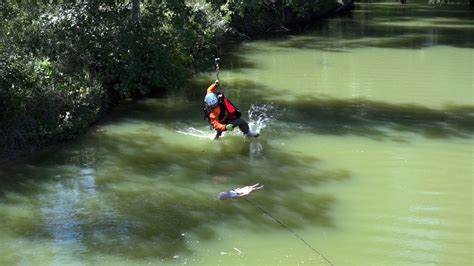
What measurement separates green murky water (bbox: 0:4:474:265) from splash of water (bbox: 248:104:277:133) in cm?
7

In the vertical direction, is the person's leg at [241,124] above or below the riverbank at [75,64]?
below

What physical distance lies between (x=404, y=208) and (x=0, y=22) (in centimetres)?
1008

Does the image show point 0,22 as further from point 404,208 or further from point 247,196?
point 404,208

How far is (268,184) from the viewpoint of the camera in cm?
984

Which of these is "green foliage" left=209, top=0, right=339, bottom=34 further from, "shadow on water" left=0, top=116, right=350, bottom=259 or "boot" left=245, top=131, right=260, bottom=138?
"shadow on water" left=0, top=116, right=350, bottom=259

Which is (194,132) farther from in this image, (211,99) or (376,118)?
(376,118)

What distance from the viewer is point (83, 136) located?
492 inches

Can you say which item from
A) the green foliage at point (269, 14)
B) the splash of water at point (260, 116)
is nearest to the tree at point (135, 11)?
the splash of water at point (260, 116)

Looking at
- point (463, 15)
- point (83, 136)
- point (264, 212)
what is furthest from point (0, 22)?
point (463, 15)

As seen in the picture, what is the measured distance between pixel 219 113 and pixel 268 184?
2.16 metres

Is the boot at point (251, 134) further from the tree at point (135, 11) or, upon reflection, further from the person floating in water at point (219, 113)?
the tree at point (135, 11)

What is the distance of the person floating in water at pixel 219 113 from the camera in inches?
442

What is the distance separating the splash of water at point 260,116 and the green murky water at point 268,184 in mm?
70

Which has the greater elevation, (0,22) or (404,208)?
(0,22)
